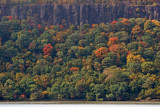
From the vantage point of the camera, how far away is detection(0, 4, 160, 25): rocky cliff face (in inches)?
3740

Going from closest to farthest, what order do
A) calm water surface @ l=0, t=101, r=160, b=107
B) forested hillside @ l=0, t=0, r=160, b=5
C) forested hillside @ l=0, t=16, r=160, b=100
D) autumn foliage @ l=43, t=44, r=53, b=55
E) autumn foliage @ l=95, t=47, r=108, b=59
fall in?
calm water surface @ l=0, t=101, r=160, b=107 < forested hillside @ l=0, t=16, r=160, b=100 < autumn foliage @ l=95, t=47, r=108, b=59 < autumn foliage @ l=43, t=44, r=53, b=55 < forested hillside @ l=0, t=0, r=160, b=5

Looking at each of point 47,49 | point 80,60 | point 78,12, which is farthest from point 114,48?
point 78,12

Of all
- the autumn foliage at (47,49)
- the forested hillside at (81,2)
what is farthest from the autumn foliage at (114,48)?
the forested hillside at (81,2)

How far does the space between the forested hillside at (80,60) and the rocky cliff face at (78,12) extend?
1736 mm

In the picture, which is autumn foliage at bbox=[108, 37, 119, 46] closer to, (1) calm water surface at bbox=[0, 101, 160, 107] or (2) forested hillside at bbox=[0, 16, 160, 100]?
(2) forested hillside at bbox=[0, 16, 160, 100]

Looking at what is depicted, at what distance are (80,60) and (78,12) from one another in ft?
47.3

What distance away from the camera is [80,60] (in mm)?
84375

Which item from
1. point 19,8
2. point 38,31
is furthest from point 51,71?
point 19,8

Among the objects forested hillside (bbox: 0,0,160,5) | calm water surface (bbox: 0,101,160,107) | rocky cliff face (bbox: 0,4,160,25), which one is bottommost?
calm water surface (bbox: 0,101,160,107)

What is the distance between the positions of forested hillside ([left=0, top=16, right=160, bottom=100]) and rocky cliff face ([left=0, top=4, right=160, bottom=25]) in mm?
1736

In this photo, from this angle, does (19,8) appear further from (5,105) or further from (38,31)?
(5,105)

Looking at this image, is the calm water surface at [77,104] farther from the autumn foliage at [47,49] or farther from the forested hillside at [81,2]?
the forested hillside at [81,2]

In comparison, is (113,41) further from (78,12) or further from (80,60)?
(78,12)

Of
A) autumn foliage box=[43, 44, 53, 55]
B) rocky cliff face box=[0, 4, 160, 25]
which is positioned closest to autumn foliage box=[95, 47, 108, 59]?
autumn foliage box=[43, 44, 53, 55]
